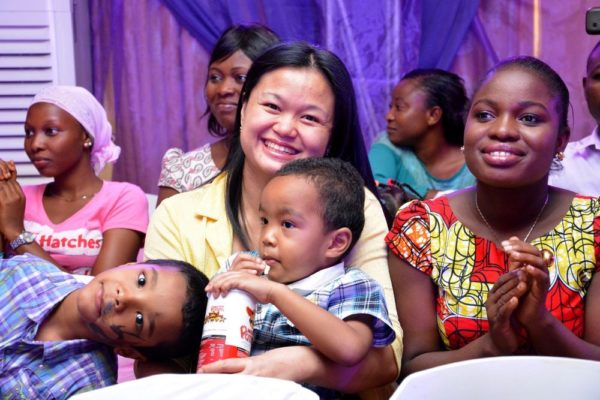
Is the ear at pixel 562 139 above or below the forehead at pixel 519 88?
below

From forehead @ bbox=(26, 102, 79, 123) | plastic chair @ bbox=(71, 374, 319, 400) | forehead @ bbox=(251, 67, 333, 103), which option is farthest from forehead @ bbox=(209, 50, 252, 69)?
plastic chair @ bbox=(71, 374, 319, 400)

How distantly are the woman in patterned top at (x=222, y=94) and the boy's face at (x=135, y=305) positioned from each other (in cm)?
140

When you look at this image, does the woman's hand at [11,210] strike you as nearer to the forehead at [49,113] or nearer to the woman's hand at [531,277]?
the forehead at [49,113]

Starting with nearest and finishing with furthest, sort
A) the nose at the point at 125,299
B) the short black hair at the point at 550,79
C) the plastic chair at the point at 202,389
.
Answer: the plastic chair at the point at 202,389 → the nose at the point at 125,299 → the short black hair at the point at 550,79

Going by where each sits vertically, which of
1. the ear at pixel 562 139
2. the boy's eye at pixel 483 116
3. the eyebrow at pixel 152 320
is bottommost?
the eyebrow at pixel 152 320

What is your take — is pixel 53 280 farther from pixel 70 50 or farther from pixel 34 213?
pixel 70 50

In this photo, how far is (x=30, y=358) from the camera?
2.03m

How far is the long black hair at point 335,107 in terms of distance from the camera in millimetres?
2244

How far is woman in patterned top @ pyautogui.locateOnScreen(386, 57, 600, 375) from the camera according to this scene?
2016 millimetres

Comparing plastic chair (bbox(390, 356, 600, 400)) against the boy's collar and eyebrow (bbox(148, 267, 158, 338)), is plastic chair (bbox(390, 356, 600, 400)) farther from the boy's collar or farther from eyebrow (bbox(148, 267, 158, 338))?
eyebrow (bbox(148, 267, 158, 338))

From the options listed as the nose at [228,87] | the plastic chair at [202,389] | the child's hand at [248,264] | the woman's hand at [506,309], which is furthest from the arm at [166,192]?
the plastic chair at [202,389]

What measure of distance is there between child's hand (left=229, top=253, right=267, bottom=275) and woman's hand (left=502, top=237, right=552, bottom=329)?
0.55m

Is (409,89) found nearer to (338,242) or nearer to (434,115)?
(434,115)

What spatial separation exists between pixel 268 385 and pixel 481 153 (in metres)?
0.97
